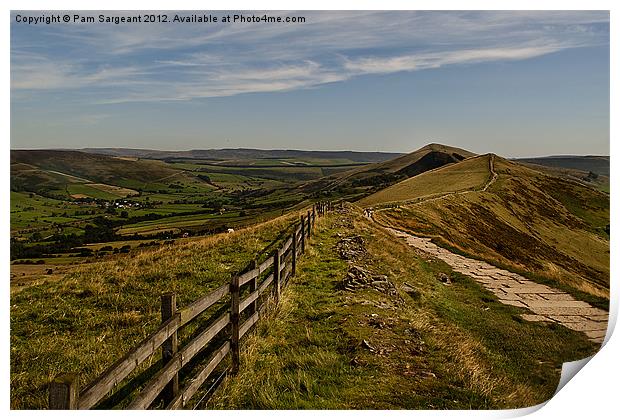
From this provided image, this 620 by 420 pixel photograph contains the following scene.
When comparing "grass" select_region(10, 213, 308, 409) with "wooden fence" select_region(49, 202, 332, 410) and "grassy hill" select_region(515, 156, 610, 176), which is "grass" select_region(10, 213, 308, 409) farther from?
"grassy hill" select_region(515, 156, 610, 176)

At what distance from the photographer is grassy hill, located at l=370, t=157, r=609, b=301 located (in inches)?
1217

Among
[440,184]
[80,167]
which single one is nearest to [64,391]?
[80,167]

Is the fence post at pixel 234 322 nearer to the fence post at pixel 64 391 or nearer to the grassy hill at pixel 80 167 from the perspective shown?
the fence post at pixel 64 391

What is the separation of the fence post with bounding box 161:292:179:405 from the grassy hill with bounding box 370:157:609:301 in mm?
13565

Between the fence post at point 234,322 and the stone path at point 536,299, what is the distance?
28.5ft

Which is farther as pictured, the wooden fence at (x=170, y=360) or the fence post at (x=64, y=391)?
the wooden fence at (x=170, y=360)

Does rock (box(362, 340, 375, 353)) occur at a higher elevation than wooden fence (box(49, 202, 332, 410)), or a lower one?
lower

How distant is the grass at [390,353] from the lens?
687 centimetres

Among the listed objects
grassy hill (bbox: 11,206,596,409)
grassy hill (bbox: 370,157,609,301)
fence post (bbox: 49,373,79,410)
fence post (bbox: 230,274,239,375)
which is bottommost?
grassy hill (bbox: 370,157,609,301)

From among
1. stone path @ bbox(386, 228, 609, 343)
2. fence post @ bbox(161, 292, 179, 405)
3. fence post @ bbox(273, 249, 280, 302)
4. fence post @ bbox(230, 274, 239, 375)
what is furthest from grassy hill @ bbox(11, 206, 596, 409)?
fence post @ bbox(161, 292, 179, 405)

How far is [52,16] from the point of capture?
9609mm

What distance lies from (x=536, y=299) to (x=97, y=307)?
Answer: 486 inches

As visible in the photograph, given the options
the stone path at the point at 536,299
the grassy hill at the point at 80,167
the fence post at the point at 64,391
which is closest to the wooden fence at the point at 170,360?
the fence post at the point at 64,391

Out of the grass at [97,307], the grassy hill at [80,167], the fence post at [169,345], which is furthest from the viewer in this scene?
the grassy hill at [80,167]
